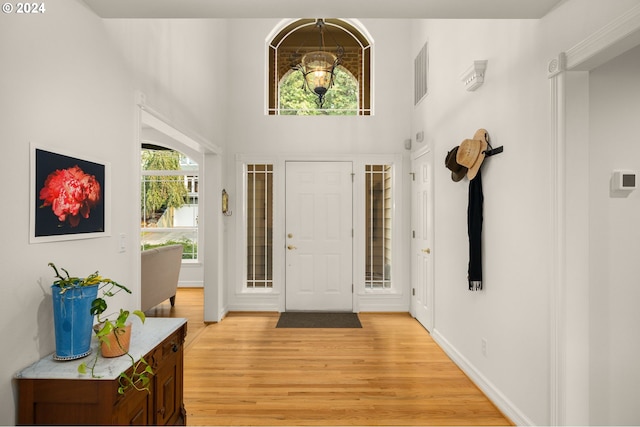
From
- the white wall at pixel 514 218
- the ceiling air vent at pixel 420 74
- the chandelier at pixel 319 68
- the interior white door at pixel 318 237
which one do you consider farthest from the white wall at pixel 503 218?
the interior white door at pixel 318 237

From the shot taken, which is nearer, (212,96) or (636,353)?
(636,353)

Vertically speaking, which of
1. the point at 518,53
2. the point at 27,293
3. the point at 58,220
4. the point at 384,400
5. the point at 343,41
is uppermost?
the point at 343,41

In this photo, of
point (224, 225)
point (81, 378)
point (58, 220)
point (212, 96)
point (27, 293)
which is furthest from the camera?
point (224, 225)

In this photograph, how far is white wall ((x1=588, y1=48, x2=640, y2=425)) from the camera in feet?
6.23

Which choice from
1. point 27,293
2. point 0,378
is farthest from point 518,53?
point 0,378

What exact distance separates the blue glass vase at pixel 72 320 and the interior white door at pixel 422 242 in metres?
3.28

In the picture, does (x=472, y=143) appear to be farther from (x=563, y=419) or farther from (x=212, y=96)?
(x=212, y=96)

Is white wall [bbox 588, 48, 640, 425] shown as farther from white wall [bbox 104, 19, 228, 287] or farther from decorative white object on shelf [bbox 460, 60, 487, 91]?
white wall [bbox 104, 19, 228, 287]

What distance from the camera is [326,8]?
1934 mm

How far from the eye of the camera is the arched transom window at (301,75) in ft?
16.7

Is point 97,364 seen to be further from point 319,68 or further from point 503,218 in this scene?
point 319,68

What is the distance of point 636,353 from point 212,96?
14.2ft

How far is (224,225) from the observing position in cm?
479

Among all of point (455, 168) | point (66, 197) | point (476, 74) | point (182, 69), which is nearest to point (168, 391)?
point (66, 197)
